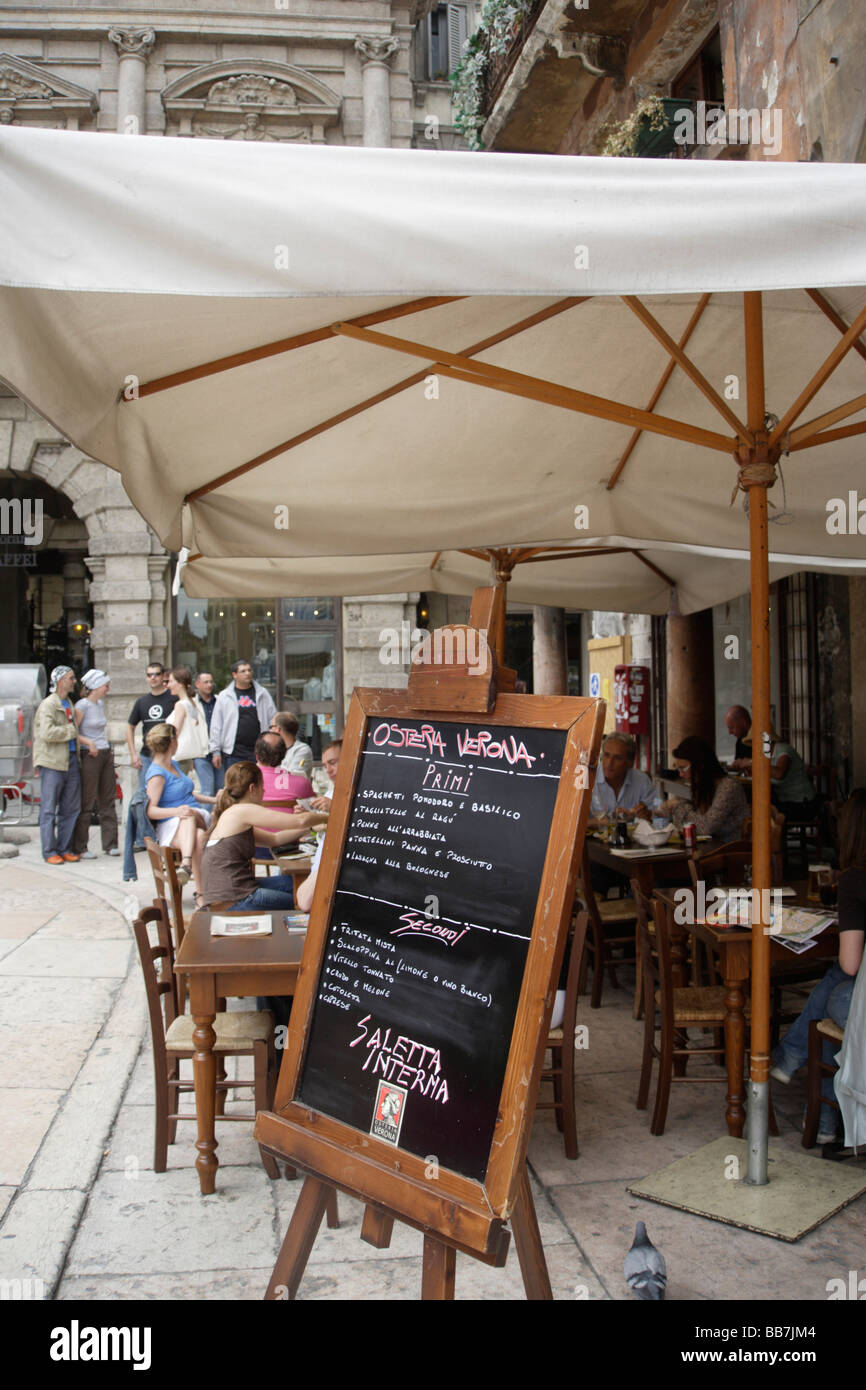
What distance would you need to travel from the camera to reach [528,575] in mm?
7930

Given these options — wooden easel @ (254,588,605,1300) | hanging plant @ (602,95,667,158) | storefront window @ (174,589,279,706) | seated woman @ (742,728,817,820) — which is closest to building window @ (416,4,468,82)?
storefront window @ (174,589,279,706)

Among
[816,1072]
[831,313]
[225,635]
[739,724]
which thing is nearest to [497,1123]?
[816,1072]

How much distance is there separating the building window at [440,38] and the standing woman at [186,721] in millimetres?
12742

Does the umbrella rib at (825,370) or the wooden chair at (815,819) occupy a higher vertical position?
the umbrella rib at (825,370)

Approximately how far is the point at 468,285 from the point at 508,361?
2.10 meters

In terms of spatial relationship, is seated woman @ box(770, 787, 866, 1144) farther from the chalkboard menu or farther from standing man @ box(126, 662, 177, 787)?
standing man @ box(126, 662, 177, 787)

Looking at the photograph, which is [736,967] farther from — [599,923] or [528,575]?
[528,575]

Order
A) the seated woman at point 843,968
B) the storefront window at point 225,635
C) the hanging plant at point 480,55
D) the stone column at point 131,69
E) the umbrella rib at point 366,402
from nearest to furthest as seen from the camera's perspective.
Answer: the seated woman at point 843,968, the umbrella rib at point 366,402, the hanging plant at point 480,55, the stone column at point 131,69, the storefront window at point 225,635

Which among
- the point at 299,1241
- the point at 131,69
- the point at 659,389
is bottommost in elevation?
the point at 299,1241

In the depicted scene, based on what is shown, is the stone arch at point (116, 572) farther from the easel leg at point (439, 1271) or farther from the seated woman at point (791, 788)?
the easel leg at point (439, 1271)

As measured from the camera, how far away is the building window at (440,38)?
17875mm

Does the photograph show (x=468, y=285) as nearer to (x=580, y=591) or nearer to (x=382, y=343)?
(x=382, y=343)

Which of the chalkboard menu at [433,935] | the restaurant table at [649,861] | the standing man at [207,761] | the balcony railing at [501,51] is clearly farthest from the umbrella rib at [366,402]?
the balcony railing at [501,51]

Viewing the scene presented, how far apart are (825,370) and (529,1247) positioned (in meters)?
2.66
